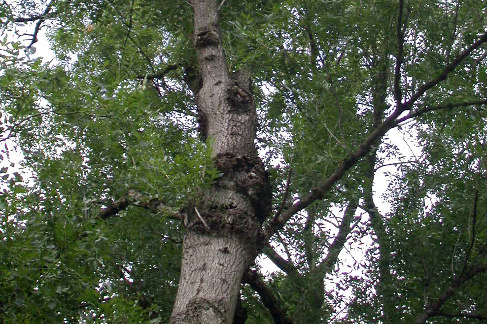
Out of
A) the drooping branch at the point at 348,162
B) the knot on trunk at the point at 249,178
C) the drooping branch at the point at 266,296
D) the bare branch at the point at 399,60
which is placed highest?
the bare branch at the point at 399,60

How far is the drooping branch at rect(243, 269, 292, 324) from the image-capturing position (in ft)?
21.4

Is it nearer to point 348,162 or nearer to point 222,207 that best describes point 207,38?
point 348,162

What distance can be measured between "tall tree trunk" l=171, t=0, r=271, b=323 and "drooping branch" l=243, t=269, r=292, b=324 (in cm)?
87

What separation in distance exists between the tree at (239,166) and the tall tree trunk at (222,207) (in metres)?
0.02

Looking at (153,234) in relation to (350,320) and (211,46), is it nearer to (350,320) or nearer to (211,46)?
(211,46)

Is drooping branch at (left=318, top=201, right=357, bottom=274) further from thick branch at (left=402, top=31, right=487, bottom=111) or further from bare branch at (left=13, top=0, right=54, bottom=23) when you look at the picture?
bare branch at (left=13, top=0, right=54, bottom=23)

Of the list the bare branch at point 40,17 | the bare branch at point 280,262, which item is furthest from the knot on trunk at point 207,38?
the bare branch at point 280,262

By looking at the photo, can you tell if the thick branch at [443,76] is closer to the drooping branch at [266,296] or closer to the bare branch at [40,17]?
the drooping branch at [266,296]

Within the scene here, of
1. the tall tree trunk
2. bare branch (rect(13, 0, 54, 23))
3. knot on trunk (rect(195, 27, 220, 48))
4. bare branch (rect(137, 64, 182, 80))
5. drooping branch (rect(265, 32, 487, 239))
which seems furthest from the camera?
bare branch (rect(137, 64, 182, 80))

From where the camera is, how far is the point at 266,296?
6781 millimetres

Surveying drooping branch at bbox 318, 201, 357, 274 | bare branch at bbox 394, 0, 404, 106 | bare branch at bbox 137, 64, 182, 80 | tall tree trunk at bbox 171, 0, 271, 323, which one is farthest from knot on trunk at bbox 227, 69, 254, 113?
drooping branch at bbox 318, 201, 357, 274

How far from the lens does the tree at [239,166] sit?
5.25 metres

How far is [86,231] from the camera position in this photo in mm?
5113

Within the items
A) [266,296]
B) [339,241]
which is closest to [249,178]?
[266,296]
